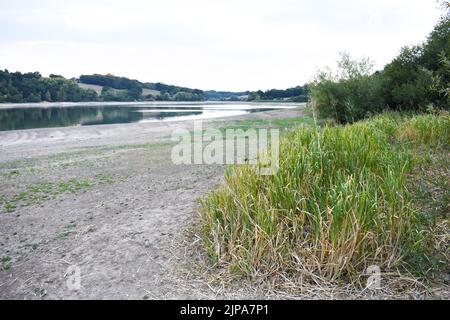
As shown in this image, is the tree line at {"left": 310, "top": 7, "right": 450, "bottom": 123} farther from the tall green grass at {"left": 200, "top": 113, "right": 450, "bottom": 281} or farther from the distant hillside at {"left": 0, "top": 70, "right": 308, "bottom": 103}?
the distant hillside at {"left": 0, "top": 70, "right": 308, "bottom": 103}

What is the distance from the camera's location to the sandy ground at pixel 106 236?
2.89 m

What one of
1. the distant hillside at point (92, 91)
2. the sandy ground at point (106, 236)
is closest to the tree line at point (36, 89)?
the distant hillside at point (92, 91)

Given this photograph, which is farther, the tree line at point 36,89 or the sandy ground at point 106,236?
the tree line at point 36,89

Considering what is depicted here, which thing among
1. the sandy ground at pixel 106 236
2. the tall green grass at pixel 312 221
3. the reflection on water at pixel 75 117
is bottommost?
the sandy ground at pixel 106 236

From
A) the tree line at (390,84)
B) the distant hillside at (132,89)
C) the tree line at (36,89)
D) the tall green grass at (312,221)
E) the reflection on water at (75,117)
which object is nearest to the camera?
the tall green grass at (312,221)

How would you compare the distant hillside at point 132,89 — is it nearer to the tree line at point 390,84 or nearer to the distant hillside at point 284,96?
the distant hillside at point 284,96

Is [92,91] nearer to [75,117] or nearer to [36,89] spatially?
[36,89]

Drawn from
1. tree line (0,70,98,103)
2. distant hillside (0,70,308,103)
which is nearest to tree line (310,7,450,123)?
distant hillside (0,70,308,103)

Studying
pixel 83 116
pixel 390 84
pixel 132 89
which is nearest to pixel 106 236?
pixel 390 84

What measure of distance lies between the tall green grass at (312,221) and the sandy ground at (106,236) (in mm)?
406

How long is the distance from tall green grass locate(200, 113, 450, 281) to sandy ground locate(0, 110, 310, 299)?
406 millimetres

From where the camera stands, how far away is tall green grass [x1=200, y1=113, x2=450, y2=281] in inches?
113
